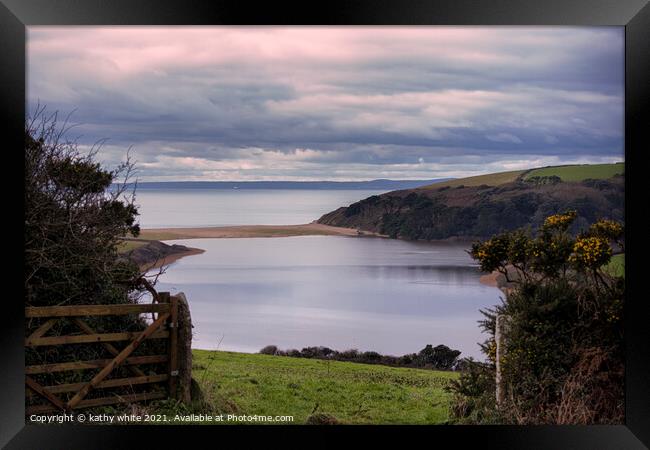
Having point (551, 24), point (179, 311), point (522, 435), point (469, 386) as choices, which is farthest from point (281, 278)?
point (551, 24)

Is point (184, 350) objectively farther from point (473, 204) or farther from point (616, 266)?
point (473, 204)

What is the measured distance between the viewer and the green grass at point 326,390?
9.95m

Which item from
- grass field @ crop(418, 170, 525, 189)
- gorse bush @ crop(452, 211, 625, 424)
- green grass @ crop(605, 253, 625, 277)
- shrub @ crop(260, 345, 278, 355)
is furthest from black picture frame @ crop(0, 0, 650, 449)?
shrub @ crop(260, 345, 278, 355)

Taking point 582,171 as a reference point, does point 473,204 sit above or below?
below

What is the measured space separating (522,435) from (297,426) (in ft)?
7.43

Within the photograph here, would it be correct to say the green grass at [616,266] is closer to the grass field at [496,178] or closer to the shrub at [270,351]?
the grass field at [496,178]

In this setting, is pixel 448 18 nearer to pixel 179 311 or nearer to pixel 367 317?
pixel 179 311

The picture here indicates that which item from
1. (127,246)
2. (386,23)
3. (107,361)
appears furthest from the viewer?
(127,246)

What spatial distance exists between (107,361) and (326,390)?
11.8 feet

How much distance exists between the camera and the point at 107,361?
8.92 m

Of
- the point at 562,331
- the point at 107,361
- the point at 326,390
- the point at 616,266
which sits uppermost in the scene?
the point at 616,266

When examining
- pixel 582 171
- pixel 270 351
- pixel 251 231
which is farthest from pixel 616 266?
pixel 270 351

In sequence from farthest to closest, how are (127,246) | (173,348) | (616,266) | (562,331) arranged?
(127,246)
(173,348)
(616,266)
(562,331)

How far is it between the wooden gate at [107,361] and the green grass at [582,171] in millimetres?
6670
